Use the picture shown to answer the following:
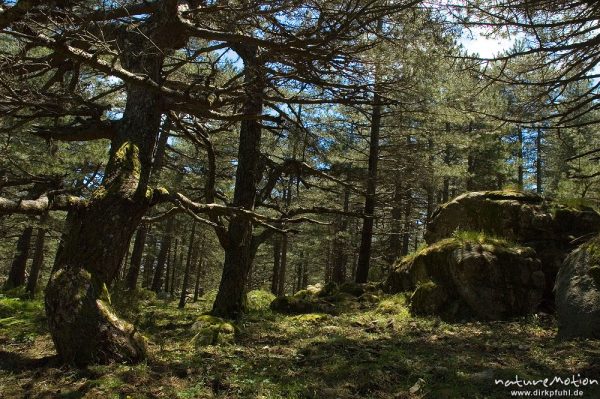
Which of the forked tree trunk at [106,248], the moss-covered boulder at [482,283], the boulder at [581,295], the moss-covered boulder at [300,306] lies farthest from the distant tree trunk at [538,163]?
the forked tree trunk at [106,248]

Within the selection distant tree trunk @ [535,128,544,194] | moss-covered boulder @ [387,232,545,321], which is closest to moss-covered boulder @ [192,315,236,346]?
moss-covered boulder @ [387,232,545,321]

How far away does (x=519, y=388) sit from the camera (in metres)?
4.20

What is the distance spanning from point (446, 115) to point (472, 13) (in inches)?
218

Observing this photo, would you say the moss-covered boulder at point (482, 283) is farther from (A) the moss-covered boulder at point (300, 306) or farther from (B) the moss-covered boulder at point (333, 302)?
(A) the moss-covered boulder at point (300, 306)

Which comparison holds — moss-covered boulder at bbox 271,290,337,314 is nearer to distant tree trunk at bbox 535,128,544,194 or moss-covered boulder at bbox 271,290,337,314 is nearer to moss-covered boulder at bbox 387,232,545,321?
moss-covered boulder at bbox 387,232,545,321

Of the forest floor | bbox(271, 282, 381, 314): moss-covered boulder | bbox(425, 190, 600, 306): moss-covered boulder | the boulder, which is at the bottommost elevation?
the forest floor

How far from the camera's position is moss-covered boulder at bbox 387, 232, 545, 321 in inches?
322

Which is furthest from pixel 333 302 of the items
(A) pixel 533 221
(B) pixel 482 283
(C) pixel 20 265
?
(C) pixel 20 265

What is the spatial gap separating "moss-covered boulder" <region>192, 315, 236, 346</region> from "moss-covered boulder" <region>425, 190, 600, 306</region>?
636 centimetres

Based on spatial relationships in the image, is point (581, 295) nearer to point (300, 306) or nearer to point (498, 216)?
point (498, 216)

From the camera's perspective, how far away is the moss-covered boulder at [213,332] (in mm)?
6602

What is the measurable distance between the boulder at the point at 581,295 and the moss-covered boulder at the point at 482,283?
5.95ft

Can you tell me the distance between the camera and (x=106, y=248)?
5.23 meters

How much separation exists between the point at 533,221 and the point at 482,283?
242 cm
